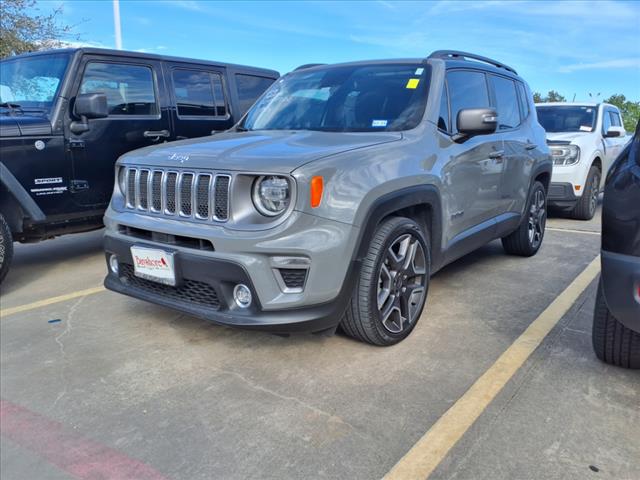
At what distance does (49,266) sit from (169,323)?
2.51m

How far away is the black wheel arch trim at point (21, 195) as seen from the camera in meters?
4.40

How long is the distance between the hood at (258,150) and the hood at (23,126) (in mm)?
1730

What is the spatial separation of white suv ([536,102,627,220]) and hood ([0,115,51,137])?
21.0ft

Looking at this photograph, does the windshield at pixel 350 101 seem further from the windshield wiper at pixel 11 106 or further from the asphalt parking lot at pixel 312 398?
the windshield wiper at pixel 11 106

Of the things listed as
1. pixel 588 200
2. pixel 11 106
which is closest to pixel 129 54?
pixel 11 106

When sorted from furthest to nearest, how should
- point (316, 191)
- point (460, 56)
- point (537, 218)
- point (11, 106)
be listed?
point (537, 218) < point (11, 106) < point (460, 56) < point (316, 191)

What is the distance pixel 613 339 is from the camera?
2.88 m

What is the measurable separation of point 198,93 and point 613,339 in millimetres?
5053

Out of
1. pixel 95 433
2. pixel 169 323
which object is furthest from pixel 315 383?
pixel 169 323

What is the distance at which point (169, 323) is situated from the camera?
3.76m

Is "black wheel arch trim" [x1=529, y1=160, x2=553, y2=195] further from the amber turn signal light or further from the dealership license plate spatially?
the dealership license plate

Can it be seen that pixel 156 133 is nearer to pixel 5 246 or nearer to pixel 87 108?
pixel 87 108

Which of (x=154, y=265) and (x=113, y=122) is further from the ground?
(x=113, y=122)

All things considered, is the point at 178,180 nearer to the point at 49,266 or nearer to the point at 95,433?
A: the point at 95,433
